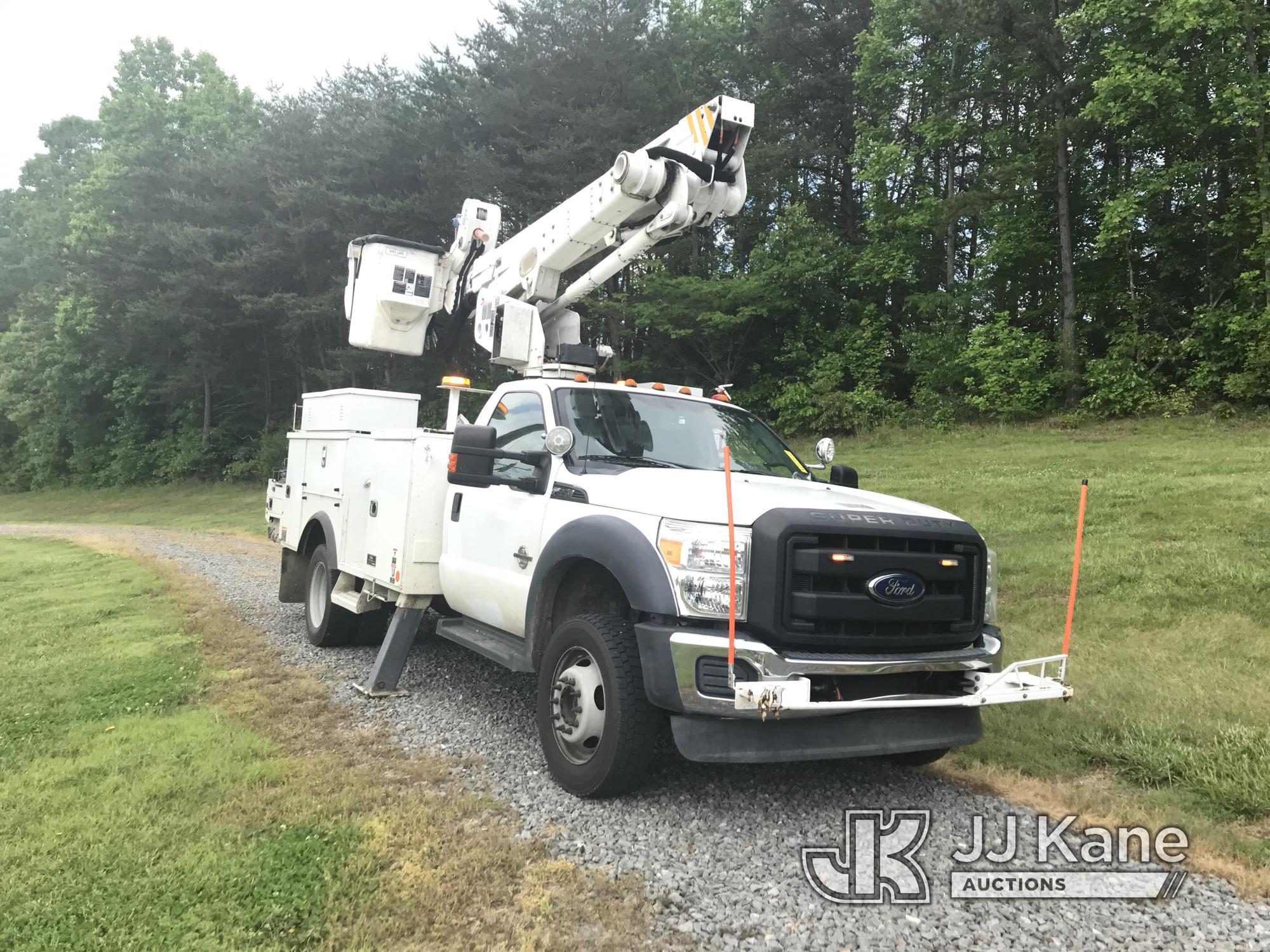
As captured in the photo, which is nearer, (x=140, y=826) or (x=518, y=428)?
(x=140, y=826)

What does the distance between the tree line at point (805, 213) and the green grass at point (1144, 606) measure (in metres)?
6.75

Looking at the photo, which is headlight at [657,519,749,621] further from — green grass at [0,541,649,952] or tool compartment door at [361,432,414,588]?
tool compartment door at [361,432,414,588]

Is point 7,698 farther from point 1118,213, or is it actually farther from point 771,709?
point 1118,213

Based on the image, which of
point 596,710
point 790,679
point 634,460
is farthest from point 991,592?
point 596,710

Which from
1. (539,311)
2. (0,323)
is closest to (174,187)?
(0,323)

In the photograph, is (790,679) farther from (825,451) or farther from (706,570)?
(825,451)

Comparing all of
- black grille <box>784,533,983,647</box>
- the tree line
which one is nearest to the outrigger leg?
black grille <box>784,533,983,647</box>

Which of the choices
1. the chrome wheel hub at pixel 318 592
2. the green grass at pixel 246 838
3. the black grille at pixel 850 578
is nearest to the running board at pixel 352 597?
the chrome wheel hub at pixel 318 592

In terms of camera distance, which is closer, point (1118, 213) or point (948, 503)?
point (948, 503)

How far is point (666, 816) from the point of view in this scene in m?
3.94

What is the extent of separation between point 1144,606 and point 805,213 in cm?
1922

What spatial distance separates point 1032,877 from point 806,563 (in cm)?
156

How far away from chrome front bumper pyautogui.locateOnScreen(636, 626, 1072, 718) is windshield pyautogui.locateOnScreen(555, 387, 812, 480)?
140cm

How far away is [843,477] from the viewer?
5629 millimetres
